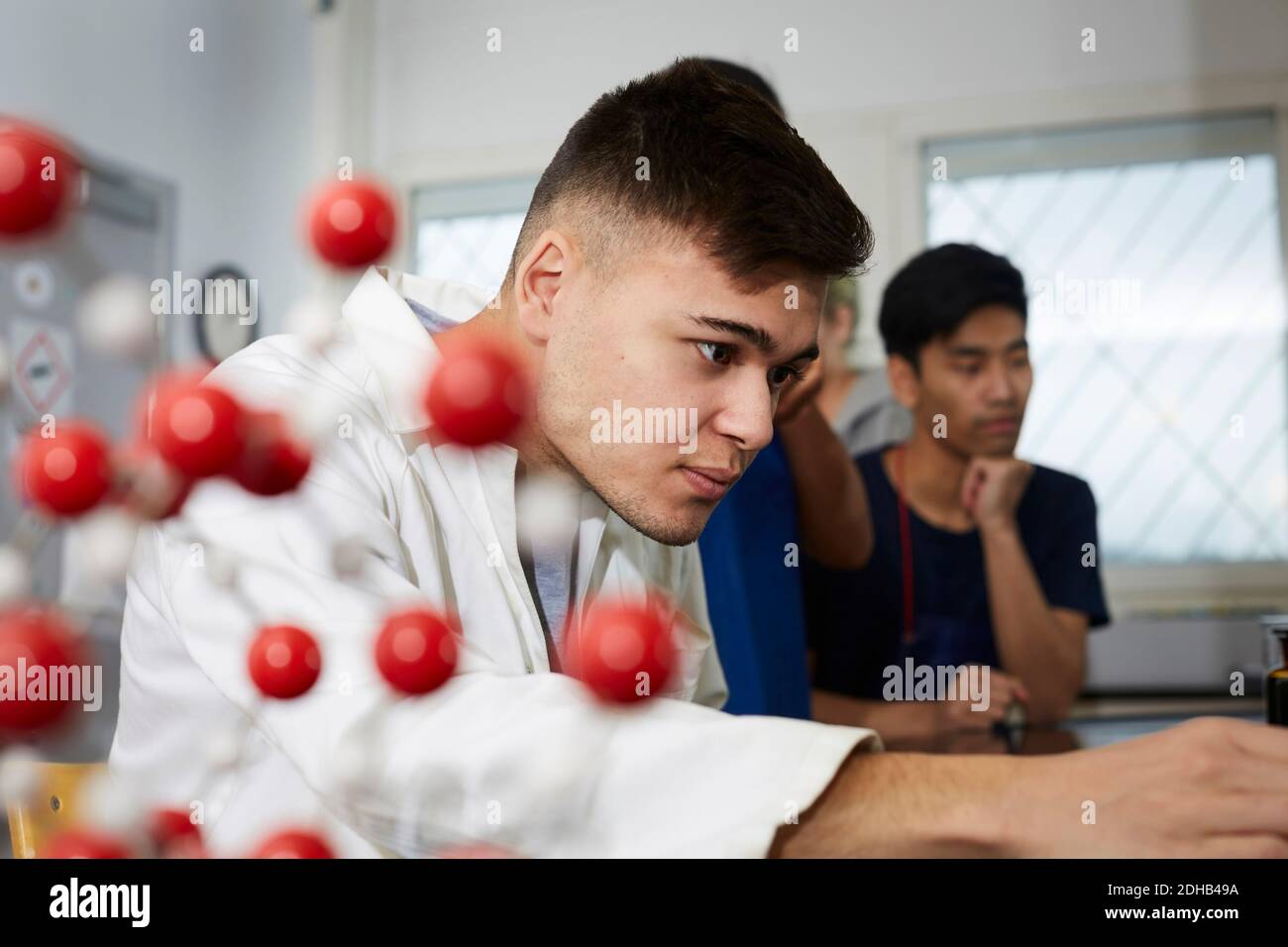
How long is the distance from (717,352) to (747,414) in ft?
0.10

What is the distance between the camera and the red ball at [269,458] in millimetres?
302

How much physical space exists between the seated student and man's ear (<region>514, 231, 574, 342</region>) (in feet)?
2.60

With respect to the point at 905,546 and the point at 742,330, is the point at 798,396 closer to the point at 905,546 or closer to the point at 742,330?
the point at 742,330

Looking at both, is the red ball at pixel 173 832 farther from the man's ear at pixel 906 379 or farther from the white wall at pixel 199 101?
the white wall at pixel 199 101

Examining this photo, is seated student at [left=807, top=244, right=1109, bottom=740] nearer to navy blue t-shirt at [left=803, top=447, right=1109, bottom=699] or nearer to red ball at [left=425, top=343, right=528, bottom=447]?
navy blue t-shirt at [left=803, top=447, right=1109, bottom=699]

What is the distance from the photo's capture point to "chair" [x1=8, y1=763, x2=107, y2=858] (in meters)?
0.48

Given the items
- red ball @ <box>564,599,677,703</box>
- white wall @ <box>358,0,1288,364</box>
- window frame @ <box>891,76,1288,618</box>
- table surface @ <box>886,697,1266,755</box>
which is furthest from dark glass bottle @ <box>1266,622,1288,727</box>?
window frame @ <box>891,76,1288,618</box>

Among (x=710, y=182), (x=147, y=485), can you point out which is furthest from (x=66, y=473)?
(x=710, y=182)

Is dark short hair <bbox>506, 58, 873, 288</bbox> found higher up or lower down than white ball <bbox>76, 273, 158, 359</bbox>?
higher up

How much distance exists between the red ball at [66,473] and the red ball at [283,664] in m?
0.05

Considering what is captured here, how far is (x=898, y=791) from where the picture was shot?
30 cm

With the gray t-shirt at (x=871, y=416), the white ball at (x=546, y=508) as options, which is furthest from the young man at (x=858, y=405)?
the white ball at (x=546, y=508)

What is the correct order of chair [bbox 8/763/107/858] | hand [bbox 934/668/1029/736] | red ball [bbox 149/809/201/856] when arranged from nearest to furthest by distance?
red ball [bbox 149/809/201/856] < chair [bbox 8/763/107/858] < hand [bbox 934/668/1029/736]

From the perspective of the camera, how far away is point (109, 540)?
12.9 inches
